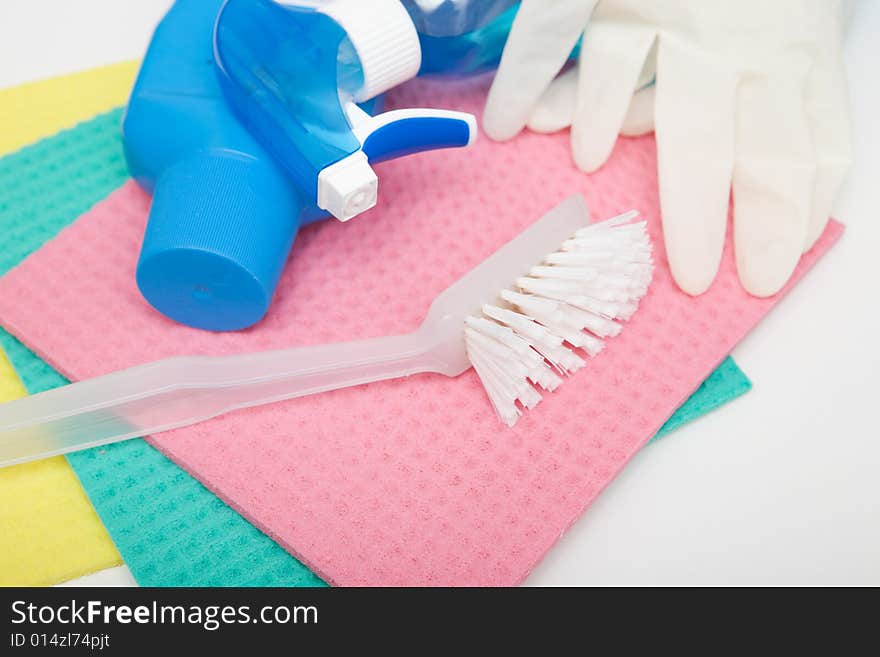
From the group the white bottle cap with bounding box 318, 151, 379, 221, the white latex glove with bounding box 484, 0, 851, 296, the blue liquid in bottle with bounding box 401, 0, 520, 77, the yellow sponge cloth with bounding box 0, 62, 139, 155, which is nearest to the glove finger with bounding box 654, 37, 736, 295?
the white latex glove with bounding box 484, 0, 851, 296

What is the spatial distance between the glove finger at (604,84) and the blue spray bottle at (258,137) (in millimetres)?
135

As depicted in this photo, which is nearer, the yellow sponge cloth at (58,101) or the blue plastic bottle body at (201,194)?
the blue plastic bottle body at (201,194)

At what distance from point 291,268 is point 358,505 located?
216mm

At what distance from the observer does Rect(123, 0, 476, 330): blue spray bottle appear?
2.08ft

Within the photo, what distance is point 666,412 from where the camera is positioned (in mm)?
671

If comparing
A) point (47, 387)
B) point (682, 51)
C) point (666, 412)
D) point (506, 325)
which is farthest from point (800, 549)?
point (47, 387)

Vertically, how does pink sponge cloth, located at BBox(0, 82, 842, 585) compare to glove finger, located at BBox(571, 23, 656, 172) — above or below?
below

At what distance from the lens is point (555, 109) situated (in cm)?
79

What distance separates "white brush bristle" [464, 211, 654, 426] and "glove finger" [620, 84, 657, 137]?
12 centimetres

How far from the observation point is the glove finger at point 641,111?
2.57ft

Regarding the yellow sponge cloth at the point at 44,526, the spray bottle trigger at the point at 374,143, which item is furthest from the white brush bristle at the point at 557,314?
the yellow sponge cloth at the point at 44,526

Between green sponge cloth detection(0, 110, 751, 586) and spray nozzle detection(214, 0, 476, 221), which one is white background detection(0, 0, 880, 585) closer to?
green sponge cloth detection(0, 110, 751, 586)

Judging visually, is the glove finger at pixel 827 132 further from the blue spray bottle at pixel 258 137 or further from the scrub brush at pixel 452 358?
the blue spray bottle at pixel 258 137

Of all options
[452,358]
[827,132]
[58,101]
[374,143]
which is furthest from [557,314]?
[58,101]
